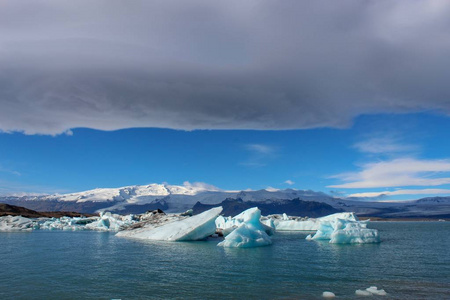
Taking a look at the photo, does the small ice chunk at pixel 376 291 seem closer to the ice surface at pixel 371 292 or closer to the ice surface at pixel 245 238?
the ice surface at pixel 371 292

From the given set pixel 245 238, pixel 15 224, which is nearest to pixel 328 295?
pixel 245 238

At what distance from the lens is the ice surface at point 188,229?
33.5 meters

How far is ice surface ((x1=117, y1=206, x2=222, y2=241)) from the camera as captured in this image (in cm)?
3350

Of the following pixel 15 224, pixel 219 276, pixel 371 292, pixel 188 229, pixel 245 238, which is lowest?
pixel 15 224

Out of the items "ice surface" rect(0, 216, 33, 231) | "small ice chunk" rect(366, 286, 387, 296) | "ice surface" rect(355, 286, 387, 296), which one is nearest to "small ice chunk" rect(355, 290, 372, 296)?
"ice surface" rect(355, 286, 387, 296)

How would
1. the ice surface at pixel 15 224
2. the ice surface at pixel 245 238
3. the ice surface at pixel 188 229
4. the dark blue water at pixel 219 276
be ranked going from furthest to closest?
the ice surface at pixel 15 224
the ice surface at pixel 188 229
the ice surface at pixel 245 238
the dark blue water at pixel 219 276

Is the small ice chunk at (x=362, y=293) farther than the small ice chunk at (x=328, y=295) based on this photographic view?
Yes

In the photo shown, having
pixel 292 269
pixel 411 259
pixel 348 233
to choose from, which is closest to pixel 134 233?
pixel 348 233

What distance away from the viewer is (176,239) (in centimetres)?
3459

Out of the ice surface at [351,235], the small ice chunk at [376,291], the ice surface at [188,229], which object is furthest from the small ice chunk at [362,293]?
the ice surface at [188,229]

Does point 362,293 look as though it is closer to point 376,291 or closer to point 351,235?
point 376,291

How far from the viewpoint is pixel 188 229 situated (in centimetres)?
3381

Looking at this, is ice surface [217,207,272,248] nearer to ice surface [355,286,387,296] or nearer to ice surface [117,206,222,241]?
ice surface [117,206,222,241]

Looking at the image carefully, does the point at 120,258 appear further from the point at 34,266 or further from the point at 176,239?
the point at 176,239
